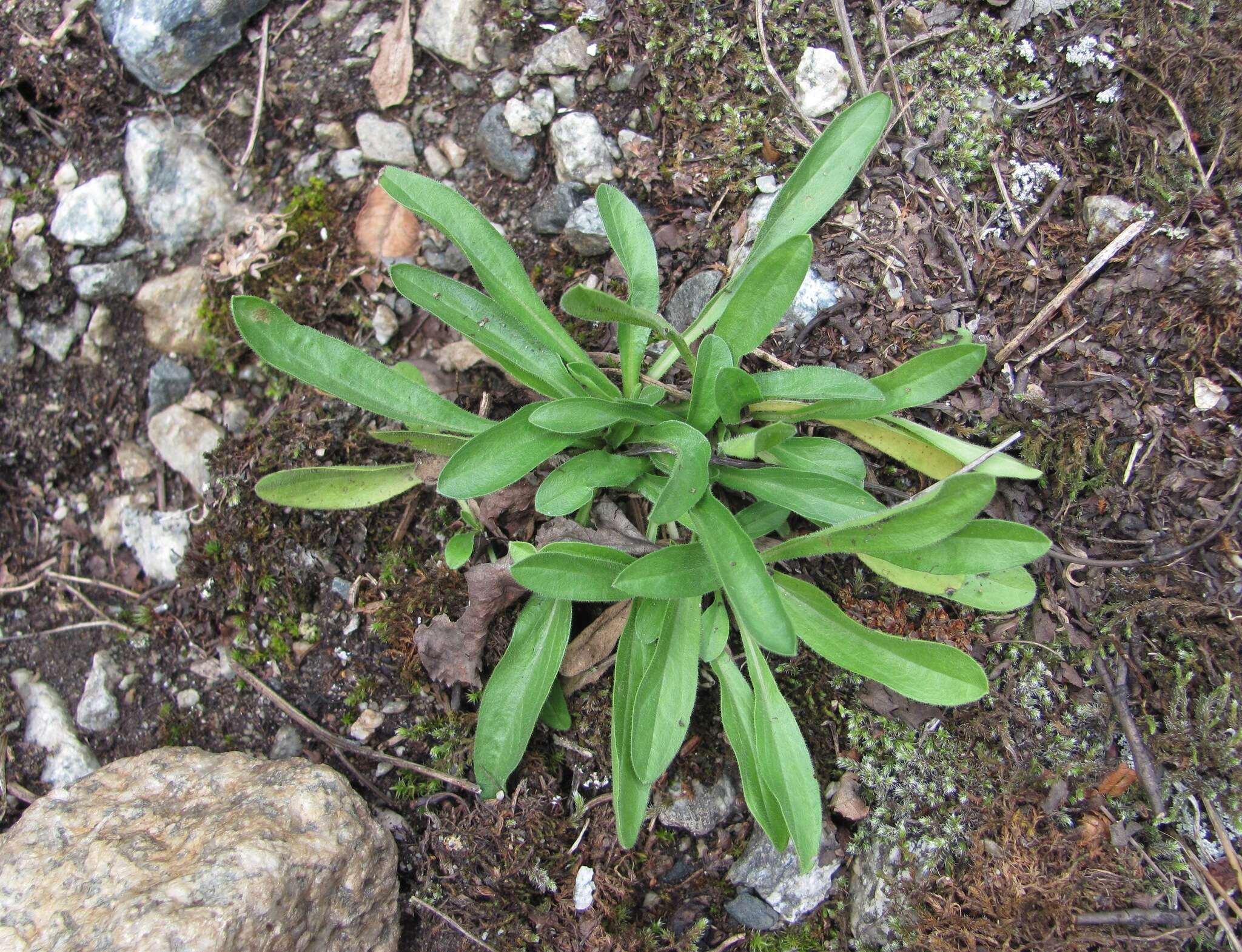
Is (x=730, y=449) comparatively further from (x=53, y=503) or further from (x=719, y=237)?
(x=53, y=503)

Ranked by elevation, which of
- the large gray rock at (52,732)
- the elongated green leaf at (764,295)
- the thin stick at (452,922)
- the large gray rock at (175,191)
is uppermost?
the large gray rock at (175,191)

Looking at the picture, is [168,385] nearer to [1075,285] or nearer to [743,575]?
[743,575]

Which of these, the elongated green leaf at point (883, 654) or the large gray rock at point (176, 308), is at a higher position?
the large gray rock at point (176, 308)

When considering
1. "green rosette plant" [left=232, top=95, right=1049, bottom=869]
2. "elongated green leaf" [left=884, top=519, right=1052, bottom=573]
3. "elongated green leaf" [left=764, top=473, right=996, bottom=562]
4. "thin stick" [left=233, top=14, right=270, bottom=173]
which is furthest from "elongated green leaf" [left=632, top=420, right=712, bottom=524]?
"thin stick" [left=233, top=14, right=270, bottom=173]

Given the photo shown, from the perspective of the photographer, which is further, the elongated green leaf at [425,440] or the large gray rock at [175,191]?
the large gray rock at [175,191]

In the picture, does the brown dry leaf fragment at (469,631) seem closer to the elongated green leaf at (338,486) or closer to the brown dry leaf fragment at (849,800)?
the elongated green leaf at (338,486)

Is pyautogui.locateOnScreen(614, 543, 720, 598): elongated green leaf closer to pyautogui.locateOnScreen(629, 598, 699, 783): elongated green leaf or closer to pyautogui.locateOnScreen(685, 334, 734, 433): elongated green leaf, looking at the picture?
pyautogui.locateOnScreen(629, 598, 699, 783): elongated green leaf

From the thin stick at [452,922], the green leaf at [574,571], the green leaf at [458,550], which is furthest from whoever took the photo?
the green leaf at [458,550]

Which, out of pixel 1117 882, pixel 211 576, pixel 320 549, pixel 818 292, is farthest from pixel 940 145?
pixel 211 576

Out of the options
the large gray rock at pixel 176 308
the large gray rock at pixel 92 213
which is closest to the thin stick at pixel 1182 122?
the large gray rock at pixel 176 308
